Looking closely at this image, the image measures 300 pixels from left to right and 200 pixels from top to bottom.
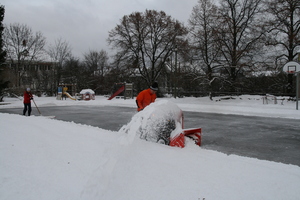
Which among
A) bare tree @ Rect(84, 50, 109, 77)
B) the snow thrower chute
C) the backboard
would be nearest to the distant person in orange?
the snow thrower chute

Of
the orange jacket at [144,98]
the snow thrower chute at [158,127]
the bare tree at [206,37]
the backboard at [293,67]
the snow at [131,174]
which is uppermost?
the bare tree at [206,37]

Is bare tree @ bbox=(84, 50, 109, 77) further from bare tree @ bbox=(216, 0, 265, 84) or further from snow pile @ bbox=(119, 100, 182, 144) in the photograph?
snow pile @ bbox=(119, 100, 182, 144)

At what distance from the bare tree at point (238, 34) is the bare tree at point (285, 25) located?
1344 millimetres

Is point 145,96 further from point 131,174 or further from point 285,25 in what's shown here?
point 285,25

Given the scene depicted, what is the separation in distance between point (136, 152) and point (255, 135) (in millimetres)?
5024

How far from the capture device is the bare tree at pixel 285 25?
21.0 metres

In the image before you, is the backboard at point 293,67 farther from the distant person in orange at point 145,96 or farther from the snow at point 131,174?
the snow at point 131,174

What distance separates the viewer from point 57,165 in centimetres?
356

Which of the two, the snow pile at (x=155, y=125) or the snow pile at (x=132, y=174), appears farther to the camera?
the snow pile at (x=155, y=125)

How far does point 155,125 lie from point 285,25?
22.6 metres

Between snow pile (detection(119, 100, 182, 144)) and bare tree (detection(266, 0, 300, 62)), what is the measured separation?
66.6 feet

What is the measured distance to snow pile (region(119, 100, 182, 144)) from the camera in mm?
4957

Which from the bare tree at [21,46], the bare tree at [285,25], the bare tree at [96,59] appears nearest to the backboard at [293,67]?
the bare tree at [285,25]

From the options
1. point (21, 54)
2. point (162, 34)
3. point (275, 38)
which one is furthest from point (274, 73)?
point (21, 54)
